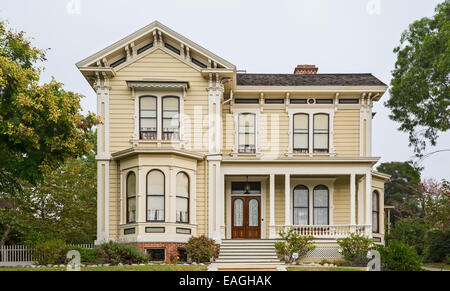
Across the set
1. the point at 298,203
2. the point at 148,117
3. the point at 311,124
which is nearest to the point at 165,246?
the point at 148,117

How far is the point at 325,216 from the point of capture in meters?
25.9

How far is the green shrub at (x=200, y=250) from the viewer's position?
71.9 feet

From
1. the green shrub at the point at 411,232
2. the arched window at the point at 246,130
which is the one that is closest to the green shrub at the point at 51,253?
the arched window at the point at 246,130

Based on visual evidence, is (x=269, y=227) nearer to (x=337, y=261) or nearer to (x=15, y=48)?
(x=337, y=261)

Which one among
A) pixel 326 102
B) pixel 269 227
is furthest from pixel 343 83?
pixel 269 227

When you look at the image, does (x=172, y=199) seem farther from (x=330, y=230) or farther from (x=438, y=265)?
(x=438, y=265)

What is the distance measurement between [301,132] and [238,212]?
16.1ft

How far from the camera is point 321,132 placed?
2628 centimetres

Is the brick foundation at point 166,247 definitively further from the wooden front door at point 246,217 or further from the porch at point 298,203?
the wooden front door at point 246,217

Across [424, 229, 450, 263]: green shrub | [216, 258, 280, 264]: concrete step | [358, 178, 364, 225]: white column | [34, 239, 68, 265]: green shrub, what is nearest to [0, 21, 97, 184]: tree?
[34, 239, 68, 265]: green shrub

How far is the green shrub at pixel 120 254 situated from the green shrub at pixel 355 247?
321 inches

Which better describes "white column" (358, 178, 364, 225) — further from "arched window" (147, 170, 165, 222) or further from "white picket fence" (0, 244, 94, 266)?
"white picket fence" (0, 244, 94, 266)

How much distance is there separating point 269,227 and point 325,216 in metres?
3.13
